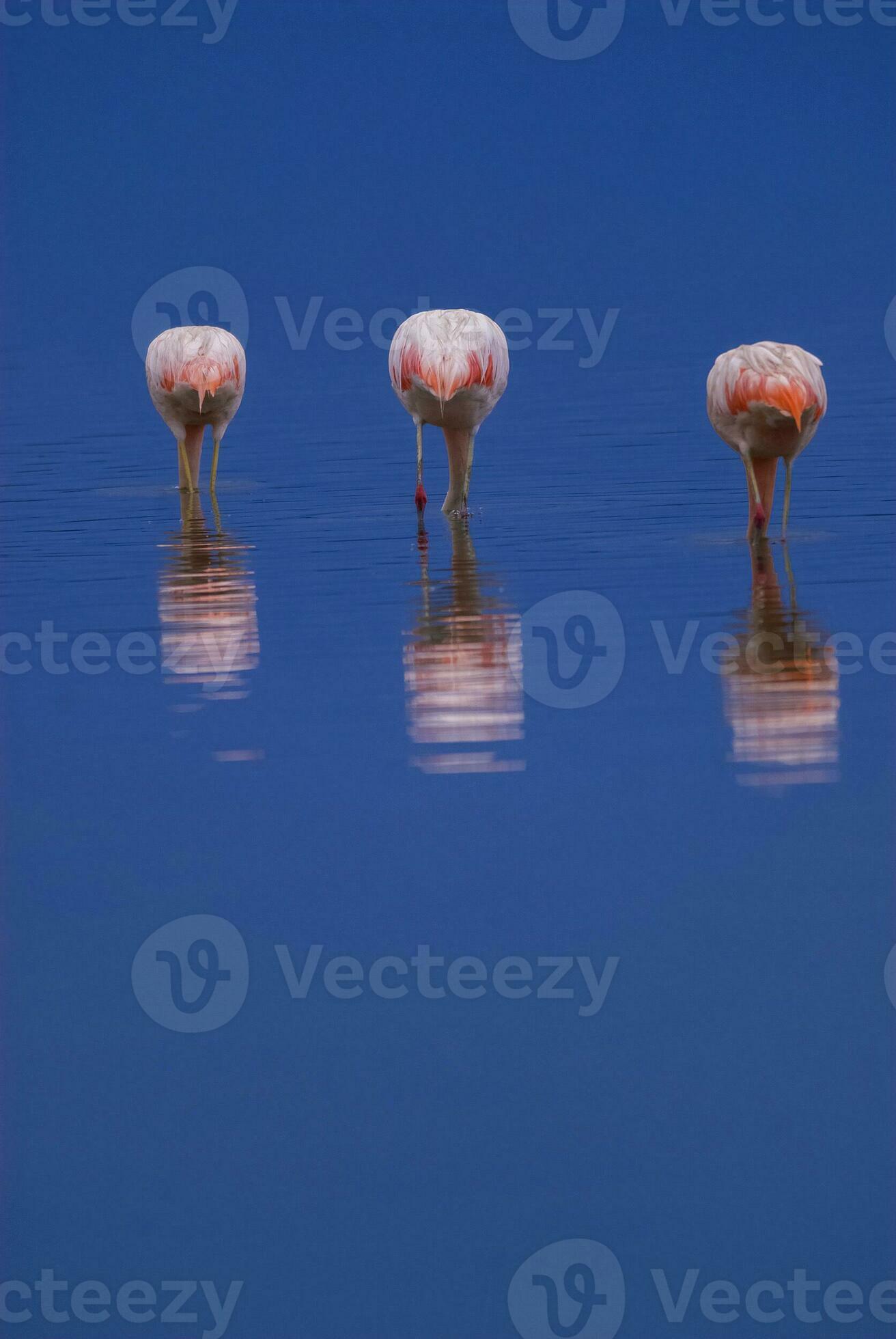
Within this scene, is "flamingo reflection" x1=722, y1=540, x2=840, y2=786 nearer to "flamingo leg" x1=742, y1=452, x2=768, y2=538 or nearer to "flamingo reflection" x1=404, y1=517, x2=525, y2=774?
"flamingo reflection" x1=404, y1=517, x2=525, y2=774

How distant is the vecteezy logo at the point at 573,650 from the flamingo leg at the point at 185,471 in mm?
4492

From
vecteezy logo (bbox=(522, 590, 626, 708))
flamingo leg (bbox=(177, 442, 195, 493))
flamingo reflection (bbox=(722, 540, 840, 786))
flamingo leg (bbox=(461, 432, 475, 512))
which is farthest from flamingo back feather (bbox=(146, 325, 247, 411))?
flamingo reflection (bbox=(722, 540, 840, 786))

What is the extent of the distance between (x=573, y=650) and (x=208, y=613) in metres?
1.82

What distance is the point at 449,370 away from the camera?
36.3ft

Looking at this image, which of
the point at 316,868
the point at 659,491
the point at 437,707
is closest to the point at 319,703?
the point at 437,707

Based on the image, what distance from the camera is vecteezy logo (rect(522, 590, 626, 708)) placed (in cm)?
765

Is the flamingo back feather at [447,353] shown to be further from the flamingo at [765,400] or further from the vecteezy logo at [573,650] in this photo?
→ the vecteezy logo at [573,650]

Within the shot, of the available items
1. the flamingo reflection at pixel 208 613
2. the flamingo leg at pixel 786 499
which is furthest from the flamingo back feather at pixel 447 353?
the flamingo leg at pixel 786 499

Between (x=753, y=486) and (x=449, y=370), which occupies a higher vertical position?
(x=449, y=370)

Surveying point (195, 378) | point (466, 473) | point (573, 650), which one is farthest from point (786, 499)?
point (195, 378)

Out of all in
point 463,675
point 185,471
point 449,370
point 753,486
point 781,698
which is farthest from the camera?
point 185,471

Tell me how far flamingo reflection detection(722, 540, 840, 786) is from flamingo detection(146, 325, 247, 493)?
4505 millimetres

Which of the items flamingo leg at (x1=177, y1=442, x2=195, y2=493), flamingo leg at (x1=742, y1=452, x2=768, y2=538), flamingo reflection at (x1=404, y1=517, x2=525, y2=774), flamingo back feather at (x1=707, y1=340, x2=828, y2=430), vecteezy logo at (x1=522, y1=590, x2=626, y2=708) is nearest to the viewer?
flamingo reflection at (x1=404, y1=517, x2=525, y2=774)

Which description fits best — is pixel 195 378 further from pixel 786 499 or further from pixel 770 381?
pixel 770 381
